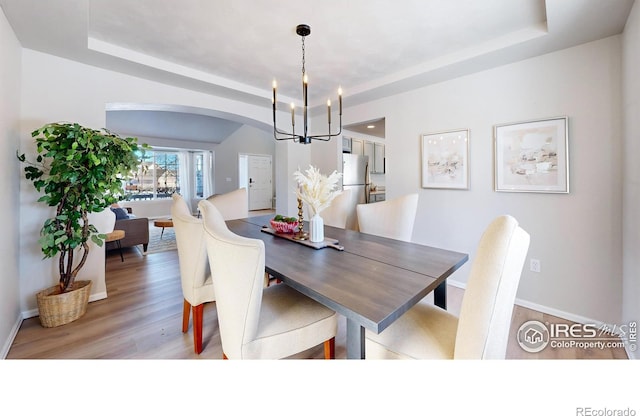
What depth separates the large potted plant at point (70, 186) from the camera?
1909mm

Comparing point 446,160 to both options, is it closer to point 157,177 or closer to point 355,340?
point 355,340

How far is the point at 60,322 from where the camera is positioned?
2023mm

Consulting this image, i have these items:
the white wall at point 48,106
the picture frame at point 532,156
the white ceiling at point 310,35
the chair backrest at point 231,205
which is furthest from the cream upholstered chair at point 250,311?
the picture frame at point 532,156

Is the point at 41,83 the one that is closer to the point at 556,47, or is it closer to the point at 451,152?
the point at 451,152

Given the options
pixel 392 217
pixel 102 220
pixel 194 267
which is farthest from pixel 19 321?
pixel 392 217

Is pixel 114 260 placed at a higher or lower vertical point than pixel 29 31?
lower

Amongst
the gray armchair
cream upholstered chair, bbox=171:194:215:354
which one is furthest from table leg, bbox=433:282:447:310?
the gray armchair

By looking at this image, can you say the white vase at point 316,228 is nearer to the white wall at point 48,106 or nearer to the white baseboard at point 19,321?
the white baseboard at point 19,321

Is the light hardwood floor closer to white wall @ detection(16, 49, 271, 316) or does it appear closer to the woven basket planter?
the woven basket planter

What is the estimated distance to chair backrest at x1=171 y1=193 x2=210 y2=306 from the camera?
5.14 feet

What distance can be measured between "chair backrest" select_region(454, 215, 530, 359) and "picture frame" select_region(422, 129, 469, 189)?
208 centimetres

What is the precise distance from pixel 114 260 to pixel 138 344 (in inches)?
102
